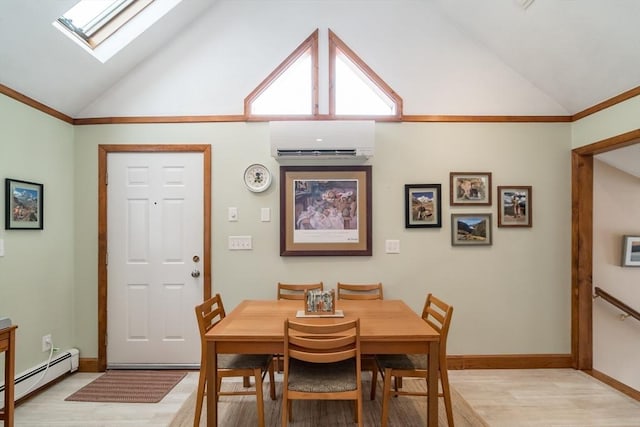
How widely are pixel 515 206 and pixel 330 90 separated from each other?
204 cm

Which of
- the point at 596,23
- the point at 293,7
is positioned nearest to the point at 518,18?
the point at 596,23

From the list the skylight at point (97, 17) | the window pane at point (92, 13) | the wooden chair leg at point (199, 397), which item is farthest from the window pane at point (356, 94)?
the wooden chair leg at point (199, 397)

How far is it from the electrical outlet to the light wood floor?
33 centimetres

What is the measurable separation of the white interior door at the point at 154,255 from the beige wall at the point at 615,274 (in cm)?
393

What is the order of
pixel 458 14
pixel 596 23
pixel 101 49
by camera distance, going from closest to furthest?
pixel 596 23, pixel 101 49, pixel 458 14

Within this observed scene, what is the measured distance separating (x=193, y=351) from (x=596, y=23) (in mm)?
4055

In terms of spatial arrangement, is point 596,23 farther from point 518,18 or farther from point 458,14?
point 458,14

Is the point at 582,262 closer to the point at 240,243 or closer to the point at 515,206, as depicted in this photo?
the point at 515,206

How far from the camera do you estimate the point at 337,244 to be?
10.3ft

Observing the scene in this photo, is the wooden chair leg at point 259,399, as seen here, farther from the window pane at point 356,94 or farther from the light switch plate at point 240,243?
the window pane at point 356,94

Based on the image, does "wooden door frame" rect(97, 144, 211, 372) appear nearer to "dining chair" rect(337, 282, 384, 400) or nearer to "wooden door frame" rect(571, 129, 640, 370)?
"dining chair" rect(337, 282, 384, 400)

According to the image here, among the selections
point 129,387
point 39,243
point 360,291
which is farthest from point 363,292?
point 39,243

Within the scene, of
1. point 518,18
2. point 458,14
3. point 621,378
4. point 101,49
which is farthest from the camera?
point 621,378

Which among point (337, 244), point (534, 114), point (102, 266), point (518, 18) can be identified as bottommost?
point (102, 266)
